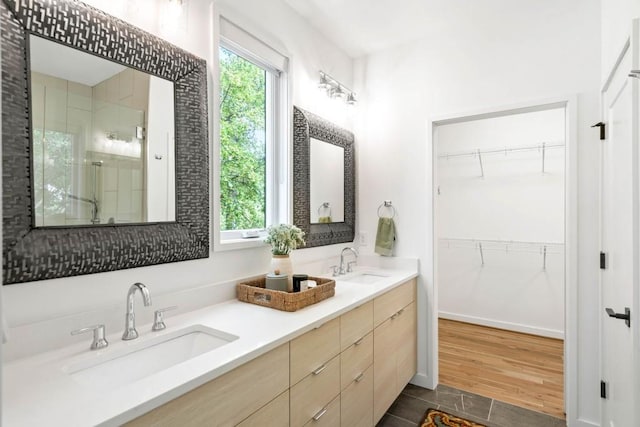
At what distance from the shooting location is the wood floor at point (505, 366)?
251 cm

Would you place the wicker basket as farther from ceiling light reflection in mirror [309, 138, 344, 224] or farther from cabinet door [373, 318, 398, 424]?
ceiling light reflection in mirror [309, 138, 344, 224]

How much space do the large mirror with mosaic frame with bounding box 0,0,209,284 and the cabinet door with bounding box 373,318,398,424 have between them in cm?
115

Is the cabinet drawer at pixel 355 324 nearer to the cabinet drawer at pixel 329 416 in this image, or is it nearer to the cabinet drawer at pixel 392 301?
the cabinet drawer at pixel 392 301

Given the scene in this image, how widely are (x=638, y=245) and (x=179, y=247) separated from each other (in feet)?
5.92

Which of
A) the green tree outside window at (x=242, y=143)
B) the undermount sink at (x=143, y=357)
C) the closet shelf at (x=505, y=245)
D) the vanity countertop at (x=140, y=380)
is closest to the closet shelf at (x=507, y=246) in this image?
the closet shelf at (x=505, y=245)

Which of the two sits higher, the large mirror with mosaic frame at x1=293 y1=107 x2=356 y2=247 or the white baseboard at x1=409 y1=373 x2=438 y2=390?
the large mirror with mosaic frame at x1=293 y1=107 x2=356 y2=247

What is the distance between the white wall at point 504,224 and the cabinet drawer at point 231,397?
3.23 metres

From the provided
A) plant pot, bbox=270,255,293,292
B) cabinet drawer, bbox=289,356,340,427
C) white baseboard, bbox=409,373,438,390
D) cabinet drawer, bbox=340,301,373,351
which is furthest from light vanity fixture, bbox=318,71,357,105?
white baseboard, bbox=409,373,438,390

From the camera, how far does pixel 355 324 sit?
72.2 inches

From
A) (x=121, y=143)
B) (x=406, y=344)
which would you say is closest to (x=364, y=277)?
(x=406, y=344)

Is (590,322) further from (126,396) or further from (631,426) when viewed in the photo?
(126,396)

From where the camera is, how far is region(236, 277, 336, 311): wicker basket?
64.7 inches

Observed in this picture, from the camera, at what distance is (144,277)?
148cm

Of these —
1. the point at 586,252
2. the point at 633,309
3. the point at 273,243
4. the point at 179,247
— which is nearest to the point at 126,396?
the point at 179,247
